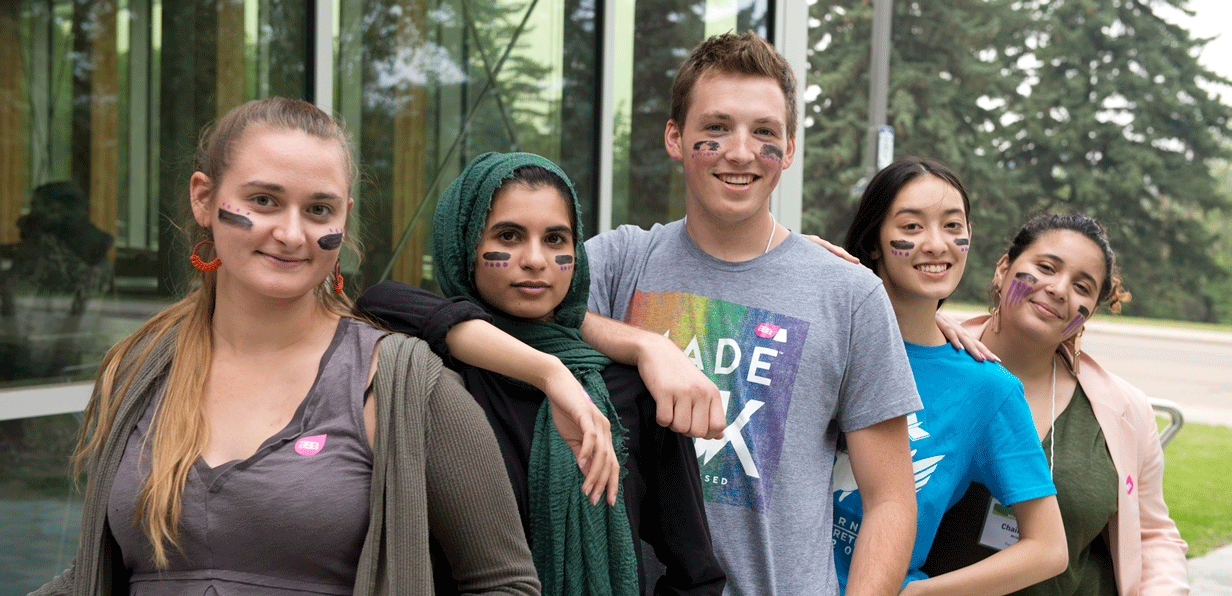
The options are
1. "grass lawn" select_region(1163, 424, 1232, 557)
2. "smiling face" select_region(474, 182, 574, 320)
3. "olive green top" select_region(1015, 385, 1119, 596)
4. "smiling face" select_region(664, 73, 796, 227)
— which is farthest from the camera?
"grass lawn" select_region(1163, 424, 1232, 557)

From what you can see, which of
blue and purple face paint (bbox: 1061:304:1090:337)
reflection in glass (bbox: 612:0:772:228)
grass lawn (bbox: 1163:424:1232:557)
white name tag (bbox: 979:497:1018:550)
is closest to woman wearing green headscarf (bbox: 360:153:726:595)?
white name tag (bbox: 979:497:1018:550)

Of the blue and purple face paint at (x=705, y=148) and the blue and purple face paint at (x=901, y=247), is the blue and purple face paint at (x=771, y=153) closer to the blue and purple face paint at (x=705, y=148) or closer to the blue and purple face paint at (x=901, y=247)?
the blue and purple face paint at (x=705, y=148)

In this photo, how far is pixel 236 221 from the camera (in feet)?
Answer: 5.02

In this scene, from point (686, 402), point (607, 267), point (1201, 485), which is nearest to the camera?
point (686, 402)

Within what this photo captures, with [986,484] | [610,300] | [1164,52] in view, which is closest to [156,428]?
[610,300]

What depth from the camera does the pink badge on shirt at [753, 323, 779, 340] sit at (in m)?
1.99

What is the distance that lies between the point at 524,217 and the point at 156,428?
2.41 feet

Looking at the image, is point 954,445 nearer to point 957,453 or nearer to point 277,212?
point 957,453

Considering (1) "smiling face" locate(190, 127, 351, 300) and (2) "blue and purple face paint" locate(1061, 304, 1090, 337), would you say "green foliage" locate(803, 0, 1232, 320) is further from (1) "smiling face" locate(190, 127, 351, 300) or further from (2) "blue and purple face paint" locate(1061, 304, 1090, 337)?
(1) "smiling face" locate(190, 127, 351, 300)

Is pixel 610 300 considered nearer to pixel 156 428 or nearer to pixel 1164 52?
pixel 156 428

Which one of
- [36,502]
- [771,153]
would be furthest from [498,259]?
[36,502]

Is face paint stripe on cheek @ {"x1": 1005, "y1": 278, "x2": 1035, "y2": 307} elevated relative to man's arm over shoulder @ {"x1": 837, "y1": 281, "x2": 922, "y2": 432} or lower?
elevated

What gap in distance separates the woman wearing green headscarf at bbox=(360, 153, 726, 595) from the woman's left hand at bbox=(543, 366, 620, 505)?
0.14 meters

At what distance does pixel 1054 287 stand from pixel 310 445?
79.0 inches
